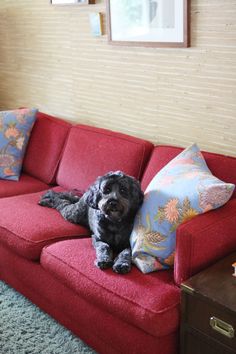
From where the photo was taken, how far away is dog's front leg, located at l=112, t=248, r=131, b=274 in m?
2.05

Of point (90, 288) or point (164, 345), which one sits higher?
point (90, 288)

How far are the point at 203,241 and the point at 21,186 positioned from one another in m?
1.55

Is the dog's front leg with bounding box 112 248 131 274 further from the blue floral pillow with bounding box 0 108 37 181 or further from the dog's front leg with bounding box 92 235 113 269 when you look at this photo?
the blue floral pillow with bounding box 0 108 37 181

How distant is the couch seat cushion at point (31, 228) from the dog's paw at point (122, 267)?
47cm

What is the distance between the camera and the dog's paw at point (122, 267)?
2045 mm

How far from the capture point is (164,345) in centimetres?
190

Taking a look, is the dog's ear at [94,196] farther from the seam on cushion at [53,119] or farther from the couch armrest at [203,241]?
the seam on cushion at [53,119]

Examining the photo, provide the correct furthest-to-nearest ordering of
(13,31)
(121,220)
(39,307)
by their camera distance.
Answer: (13,31) < (39,307) < (121,220)

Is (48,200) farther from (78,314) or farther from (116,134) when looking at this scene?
(78,314)

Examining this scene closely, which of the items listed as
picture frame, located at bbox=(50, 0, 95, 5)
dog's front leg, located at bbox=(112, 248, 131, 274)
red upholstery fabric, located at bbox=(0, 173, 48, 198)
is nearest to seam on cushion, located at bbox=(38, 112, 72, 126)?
red upholstery fabric, located at bbox=(0, 173, 48, 198)

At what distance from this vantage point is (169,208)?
2.07 m

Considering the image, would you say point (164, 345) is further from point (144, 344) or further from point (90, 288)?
point (90, 288)

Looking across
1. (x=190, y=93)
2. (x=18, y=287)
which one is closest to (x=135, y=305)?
(x=18, y=287)

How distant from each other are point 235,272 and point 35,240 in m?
0.97
